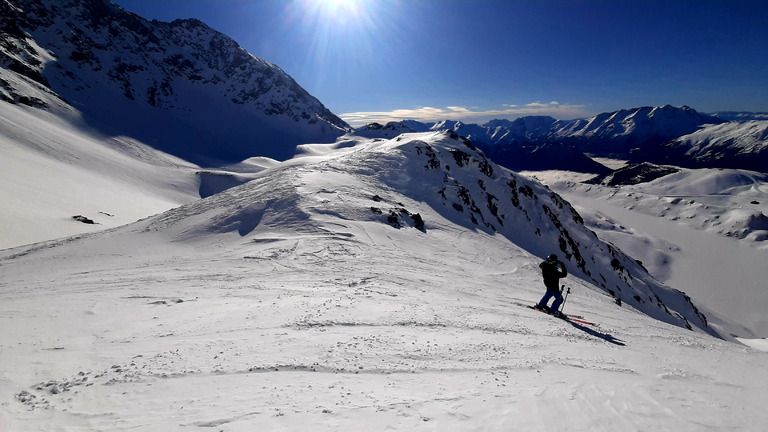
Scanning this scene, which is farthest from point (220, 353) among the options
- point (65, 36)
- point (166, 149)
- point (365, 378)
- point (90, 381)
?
point (65, 36)

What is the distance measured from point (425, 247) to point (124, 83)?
177164 mm

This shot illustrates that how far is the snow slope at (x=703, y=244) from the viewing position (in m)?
78.7

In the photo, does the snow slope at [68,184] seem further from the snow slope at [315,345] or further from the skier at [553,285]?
the skier at [553,285]

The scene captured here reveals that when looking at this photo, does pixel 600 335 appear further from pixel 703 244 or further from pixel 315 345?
pixel 703 244

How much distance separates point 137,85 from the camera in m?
145

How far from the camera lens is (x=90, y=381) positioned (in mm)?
5863

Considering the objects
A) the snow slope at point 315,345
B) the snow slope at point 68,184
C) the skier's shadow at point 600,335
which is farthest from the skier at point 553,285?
the snow slope at point 68,184

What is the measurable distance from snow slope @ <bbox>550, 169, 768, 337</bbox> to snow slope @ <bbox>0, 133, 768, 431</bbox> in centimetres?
7530

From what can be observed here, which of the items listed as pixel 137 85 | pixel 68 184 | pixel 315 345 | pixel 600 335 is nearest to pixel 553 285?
pixel 600 335

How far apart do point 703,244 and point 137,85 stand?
23768 centimetres

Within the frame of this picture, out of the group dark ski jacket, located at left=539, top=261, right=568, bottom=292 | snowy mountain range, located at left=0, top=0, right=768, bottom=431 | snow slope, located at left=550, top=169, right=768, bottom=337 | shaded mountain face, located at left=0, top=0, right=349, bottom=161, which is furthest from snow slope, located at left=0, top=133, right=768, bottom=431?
shaded mountain face, located at left=0, top=0, right=349, bottom=161

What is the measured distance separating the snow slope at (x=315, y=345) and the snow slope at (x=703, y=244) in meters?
75.3

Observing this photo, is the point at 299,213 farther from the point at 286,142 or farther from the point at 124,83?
the point at 124,83

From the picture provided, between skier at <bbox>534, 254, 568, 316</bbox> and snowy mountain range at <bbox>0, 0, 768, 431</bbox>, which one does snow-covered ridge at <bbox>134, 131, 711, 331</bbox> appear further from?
skier at <bbox>534, 254, 568, 316</bbox>
